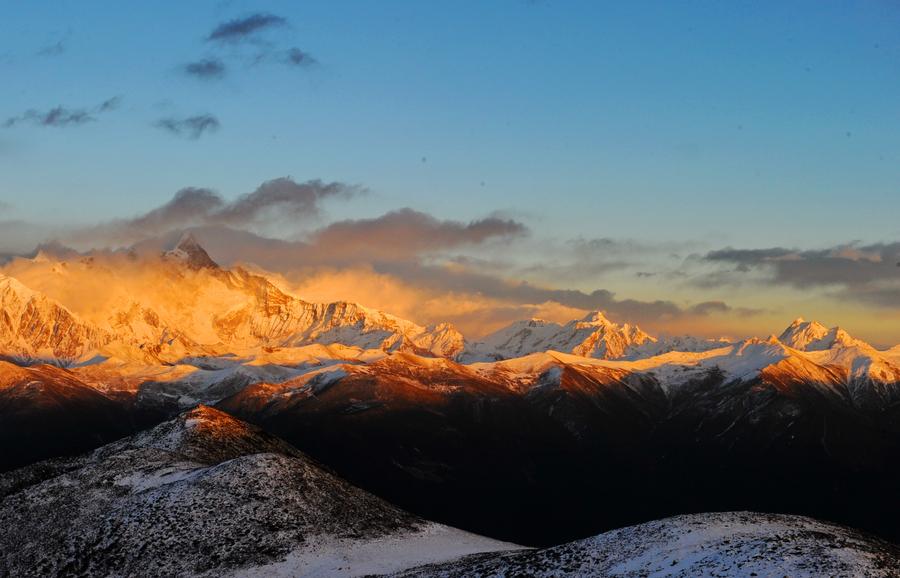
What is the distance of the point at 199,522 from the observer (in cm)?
11888

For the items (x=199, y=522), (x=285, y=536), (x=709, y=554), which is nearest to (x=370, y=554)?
(x=285, y=536)

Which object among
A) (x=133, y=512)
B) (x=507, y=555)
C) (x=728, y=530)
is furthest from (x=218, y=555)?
(x=728, y=530)

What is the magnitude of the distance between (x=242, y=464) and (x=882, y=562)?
70.2 m

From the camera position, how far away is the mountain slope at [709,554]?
84.9 m

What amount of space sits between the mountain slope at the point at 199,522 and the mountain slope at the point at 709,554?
12.8 meters

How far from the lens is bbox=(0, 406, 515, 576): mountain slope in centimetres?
11356

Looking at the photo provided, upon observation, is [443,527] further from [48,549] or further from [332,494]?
[48,549]

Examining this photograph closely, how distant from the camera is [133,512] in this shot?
122 m

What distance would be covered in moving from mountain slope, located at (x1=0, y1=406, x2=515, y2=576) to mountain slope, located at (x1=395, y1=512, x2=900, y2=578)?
12.8 m

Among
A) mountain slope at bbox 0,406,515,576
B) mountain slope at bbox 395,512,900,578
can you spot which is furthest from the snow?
mountain slope at bbox 395,512,900,578

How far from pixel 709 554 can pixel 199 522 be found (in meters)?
52.6

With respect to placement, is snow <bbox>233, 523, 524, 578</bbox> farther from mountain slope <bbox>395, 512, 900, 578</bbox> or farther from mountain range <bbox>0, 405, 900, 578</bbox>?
mountain slope <bbox>395, 512, 900, 578</bbox>

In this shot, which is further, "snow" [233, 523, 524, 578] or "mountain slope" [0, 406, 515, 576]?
"mountain slope" [0, 406, 515, 576]

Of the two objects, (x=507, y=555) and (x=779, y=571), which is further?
(x=507, y=555)
